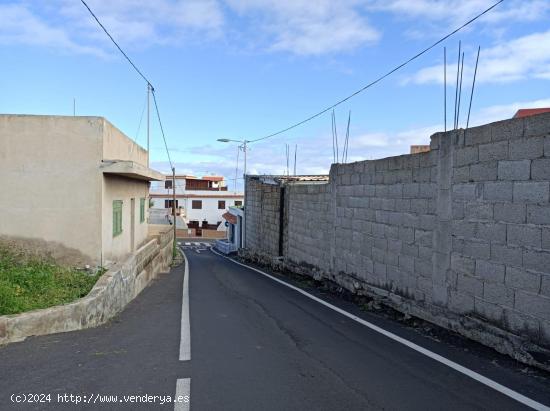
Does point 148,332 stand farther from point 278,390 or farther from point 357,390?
point 357,390

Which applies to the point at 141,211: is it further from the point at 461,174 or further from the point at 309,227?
the point at 461,174

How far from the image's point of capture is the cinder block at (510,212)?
5906 millimetres

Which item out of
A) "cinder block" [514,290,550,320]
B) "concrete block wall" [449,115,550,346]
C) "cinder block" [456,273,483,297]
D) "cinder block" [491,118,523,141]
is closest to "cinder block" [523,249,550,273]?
"concrete block wall" [449,115,550,346]

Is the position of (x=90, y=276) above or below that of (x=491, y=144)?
below

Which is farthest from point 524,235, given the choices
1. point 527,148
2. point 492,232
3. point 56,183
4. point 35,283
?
point 56,183

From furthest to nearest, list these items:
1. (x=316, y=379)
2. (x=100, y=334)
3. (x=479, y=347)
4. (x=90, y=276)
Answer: (x=90, y=276), (x=100, y=334), (x=479, y=347), (x=316, y=379)

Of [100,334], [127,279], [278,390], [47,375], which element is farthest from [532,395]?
[127,279]

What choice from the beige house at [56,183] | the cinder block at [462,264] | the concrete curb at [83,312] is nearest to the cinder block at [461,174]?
the cinder block at [462,264]

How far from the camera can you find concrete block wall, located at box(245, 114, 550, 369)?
5707 mm

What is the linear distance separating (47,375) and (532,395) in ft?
16.1

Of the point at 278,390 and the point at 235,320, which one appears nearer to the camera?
the point at 278,390

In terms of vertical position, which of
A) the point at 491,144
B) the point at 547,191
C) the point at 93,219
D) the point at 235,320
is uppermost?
the point at 491,144

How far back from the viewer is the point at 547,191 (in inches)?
217

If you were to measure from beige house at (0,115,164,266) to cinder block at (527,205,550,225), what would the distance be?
8.32 m
